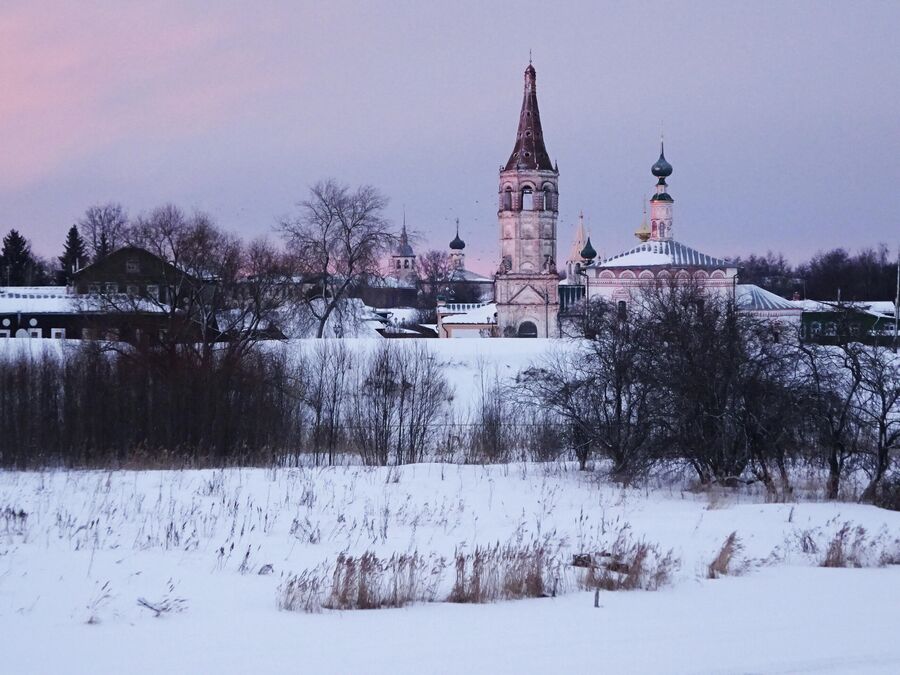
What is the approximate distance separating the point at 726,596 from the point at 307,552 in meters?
4.12

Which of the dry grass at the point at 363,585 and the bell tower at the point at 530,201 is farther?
the bell tower at the point at 530,201

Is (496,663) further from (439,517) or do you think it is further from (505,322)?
(505,322)

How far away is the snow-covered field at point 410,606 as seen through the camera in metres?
6.99

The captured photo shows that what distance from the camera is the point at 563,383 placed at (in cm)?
1870

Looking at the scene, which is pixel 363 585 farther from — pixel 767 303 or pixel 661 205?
pixel 661 205

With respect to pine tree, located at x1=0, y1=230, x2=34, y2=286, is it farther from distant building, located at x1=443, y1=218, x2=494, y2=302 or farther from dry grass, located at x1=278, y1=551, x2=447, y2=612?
dry grass, located at x1=278, y1=551, x2=447, y2=612

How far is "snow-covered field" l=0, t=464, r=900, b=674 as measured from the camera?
699cm

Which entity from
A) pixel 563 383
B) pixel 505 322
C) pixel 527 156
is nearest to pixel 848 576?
pixel 563 383

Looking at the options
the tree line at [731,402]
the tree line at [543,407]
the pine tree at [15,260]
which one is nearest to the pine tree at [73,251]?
the pine tree at [15,260]

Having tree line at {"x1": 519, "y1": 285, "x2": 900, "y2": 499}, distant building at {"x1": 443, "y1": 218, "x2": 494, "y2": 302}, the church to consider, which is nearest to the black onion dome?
distant building at {"x1": 443, "y1": 218, "x2": 494, "y2": 302}

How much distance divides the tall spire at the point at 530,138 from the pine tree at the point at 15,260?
4080 cm

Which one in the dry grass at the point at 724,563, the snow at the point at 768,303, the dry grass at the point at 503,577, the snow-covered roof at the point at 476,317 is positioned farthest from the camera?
the snow-covered roof at the point at 476,317

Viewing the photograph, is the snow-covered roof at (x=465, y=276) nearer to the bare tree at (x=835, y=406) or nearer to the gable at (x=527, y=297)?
the gable at (x=527, y=297)

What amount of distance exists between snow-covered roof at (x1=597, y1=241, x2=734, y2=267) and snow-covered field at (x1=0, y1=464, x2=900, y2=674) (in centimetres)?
5051
